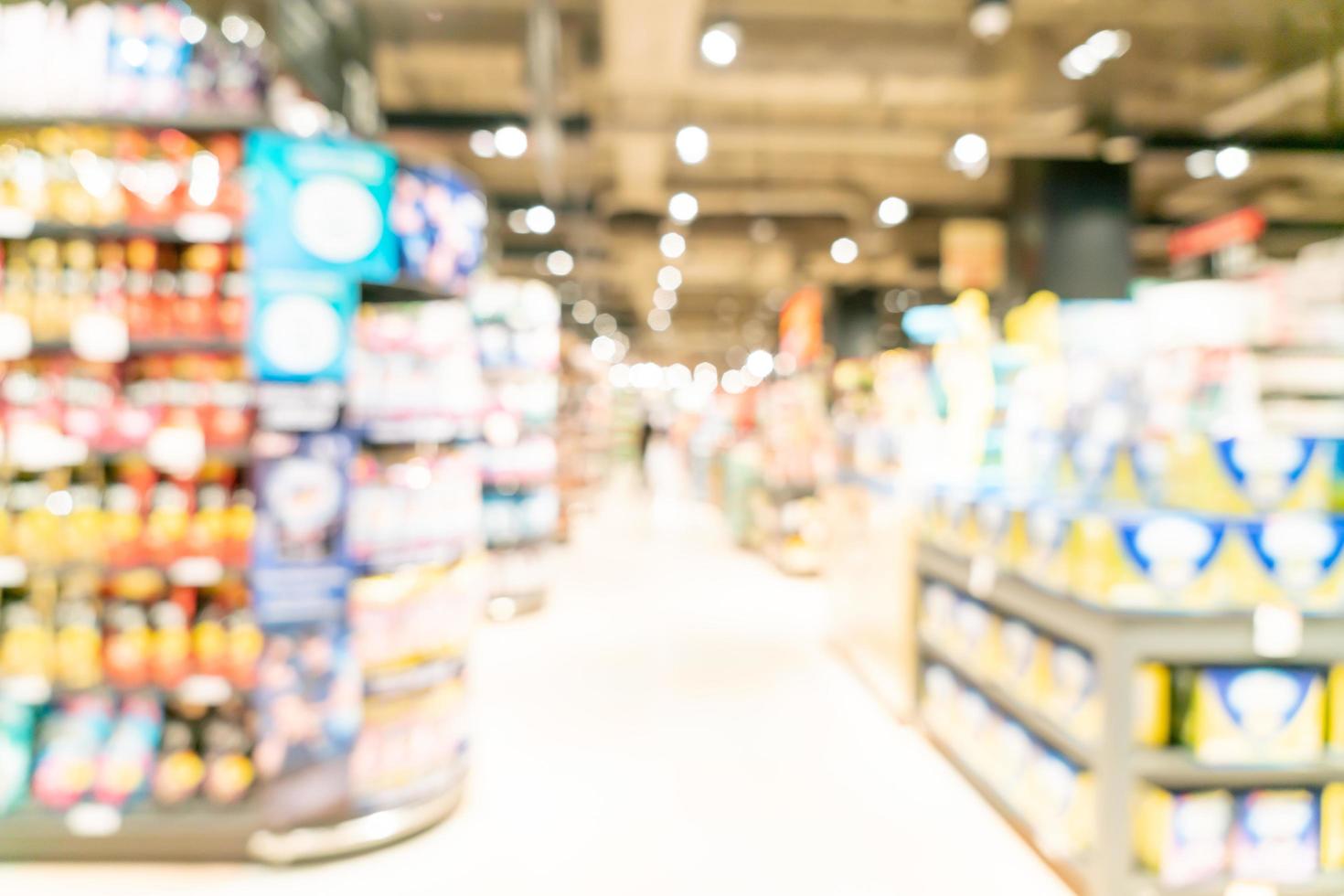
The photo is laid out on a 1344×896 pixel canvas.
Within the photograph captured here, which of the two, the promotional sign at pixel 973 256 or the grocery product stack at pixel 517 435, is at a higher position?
the promotional sign at pixel 973 256

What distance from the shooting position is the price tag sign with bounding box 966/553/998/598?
12.7 feet

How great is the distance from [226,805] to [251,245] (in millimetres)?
1971

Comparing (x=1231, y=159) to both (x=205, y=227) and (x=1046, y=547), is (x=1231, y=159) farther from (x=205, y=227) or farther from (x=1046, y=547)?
(x=205, y=227)

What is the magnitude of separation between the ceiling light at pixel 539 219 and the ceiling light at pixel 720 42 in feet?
21.0

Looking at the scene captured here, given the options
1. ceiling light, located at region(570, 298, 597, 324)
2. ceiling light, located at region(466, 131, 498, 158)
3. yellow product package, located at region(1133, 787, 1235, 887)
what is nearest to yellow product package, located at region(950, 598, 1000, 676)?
yellow product package, located at region(1133, 787, 1235, 887)

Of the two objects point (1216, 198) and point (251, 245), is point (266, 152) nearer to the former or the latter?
Answer: point (251, 245)

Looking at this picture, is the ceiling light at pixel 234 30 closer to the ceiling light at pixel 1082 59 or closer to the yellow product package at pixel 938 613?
the yellow product package at pixel 938 613

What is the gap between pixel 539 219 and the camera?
13.0 metres

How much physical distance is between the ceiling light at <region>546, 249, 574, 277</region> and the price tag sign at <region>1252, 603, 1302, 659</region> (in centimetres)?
1377

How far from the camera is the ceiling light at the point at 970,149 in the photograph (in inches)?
337

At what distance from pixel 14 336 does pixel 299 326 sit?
1049 millimetres

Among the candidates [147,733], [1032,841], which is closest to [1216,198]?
[1032,841]

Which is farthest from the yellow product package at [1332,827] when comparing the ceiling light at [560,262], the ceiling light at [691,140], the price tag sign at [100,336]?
the ceiling light at [560,262]

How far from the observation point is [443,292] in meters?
3.93
